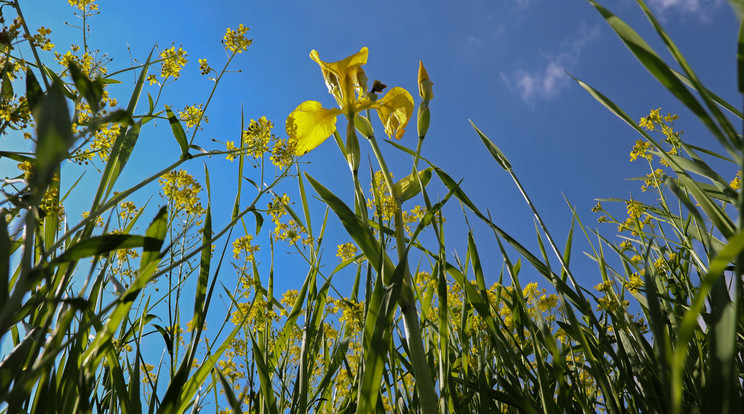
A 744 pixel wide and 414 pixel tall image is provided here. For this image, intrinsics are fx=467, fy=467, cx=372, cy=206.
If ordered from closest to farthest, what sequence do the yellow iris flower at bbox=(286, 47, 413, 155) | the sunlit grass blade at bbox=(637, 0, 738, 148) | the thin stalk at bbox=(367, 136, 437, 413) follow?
the sunlit grass blade at bbox=(637, 0, 738, 148) < the thin stalk at bbox=(367, 136, 437, 413) < the yellow iris flower at bbox=(286, 47, 413, 155)

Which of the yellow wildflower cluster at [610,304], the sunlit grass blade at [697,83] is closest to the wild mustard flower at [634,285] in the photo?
the yellow wildflower cluster at [610,304]

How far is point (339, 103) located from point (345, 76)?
4.3 inches

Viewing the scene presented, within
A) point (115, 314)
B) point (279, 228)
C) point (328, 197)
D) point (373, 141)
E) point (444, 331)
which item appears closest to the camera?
point (115, 314)

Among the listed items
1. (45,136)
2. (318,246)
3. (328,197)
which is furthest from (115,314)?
(318,246)

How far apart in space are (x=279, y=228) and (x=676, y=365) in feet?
5.47

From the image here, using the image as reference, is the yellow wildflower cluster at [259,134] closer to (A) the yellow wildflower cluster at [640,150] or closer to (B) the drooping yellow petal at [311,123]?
(B) the drooping yellow petal at [311,123]

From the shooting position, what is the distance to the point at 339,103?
6.05 feet

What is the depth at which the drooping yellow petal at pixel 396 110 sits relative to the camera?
1.94 metres

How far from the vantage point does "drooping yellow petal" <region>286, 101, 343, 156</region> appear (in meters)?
1.84

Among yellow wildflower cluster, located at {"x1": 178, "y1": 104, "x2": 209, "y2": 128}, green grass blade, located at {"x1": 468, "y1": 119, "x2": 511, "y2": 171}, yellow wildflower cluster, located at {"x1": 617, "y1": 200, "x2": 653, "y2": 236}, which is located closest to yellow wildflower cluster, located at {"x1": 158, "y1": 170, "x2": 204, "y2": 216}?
yellow wildflower cluster, located at {"x1": 178, "y1": 104, "x2": 209, "y2": 128}

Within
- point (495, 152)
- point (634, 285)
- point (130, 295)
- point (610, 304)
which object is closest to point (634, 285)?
point (634, 285)

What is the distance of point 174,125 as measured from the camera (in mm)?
1092

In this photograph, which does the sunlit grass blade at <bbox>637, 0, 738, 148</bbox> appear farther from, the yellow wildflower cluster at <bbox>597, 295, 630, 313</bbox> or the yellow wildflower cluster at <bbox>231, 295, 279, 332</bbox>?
the yellow wildflower cluster at <bbox>231, 295, 279, 332</bbox>

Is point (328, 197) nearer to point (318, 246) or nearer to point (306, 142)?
point (318, 246)
